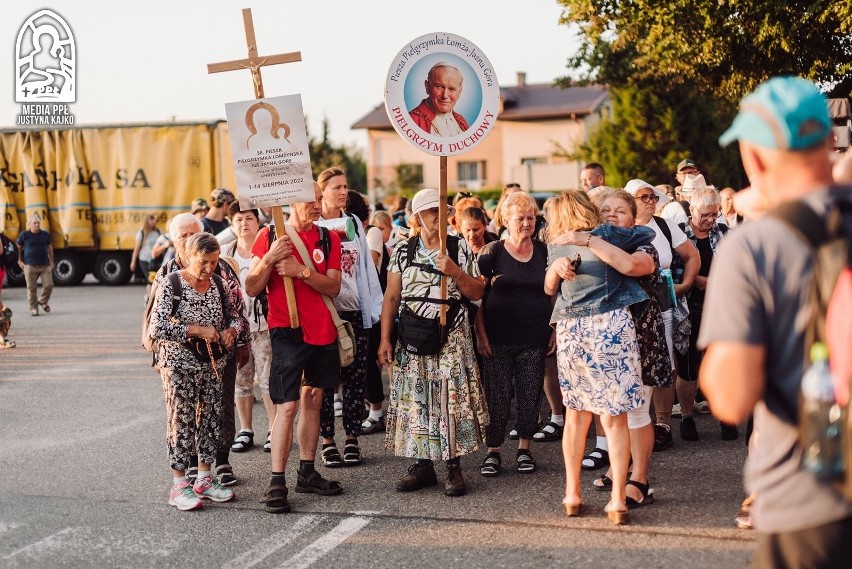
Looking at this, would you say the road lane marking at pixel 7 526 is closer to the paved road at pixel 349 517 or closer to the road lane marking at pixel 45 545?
the paved road at pixel 349 517

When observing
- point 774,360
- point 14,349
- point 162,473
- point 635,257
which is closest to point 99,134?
point 14,349

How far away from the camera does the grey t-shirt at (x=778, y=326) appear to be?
234cm

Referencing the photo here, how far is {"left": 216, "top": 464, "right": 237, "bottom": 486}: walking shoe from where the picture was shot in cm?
614

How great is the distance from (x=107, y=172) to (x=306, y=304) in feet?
63.2

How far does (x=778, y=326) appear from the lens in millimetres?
2395

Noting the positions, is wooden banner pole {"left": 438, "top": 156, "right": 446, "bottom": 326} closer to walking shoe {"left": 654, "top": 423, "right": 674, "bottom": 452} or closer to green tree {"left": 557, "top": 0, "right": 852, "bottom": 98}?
walking shoe {"left": 654, "top": 423, "right": 674, "bottom": 452}

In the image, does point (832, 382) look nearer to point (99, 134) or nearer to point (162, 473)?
point (162, 473)

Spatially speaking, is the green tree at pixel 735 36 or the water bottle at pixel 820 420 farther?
the green tree at pixel 735 36

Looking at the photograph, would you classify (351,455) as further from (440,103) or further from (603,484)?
(440,103)

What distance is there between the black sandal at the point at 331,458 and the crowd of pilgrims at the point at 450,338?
2 centimetres

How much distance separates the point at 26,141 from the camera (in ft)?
76.6

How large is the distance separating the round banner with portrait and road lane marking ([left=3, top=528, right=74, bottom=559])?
3050mm

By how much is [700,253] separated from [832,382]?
17.2 ft

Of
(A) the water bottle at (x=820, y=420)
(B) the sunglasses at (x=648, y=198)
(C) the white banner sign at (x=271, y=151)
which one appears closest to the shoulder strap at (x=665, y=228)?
(B) the sunglasses at (x=648, y=198)
